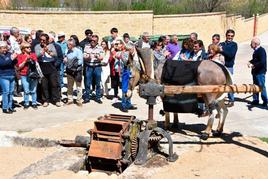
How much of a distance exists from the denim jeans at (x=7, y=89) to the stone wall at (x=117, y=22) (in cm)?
1263

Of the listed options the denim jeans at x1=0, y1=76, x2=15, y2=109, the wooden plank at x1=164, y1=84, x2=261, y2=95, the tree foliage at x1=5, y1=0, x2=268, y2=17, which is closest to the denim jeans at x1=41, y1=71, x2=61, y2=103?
the denim jeans at x1=0, y1=76, x2=15, y2=109

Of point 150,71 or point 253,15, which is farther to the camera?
point 253,15

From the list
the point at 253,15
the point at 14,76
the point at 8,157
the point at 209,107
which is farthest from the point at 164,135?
the point at 253,15

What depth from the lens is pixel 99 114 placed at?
1180 cm

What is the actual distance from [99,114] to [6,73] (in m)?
2.44

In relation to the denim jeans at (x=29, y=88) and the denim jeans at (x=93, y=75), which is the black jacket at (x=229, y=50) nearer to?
the denim jeans at (x=93, y=75)

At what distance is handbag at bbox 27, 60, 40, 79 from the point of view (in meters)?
12.1

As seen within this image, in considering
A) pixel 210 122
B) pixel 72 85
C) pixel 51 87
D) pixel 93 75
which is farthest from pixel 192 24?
pixel 210 122

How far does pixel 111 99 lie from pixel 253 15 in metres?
27.5

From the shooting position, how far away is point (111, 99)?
1352cm

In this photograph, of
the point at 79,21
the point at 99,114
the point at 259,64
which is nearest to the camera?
the point at 99,114

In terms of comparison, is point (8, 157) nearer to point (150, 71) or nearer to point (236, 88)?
point (150, 71)

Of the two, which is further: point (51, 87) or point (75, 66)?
point (51, 87)

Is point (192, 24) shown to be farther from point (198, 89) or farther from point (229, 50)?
point (198, 89)
